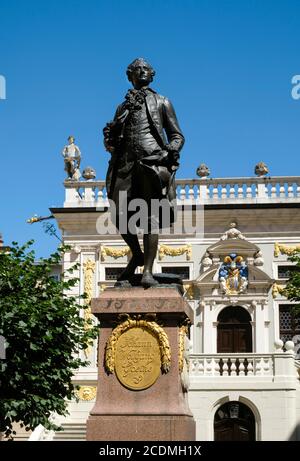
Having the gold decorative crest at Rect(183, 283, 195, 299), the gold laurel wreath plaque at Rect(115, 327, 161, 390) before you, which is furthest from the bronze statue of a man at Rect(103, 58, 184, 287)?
the gold decorative crest at Rect(183, 283, 195, 299)

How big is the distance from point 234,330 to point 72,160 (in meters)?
8.72

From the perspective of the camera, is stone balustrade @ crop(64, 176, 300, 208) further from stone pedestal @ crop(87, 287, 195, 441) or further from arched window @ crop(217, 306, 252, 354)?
stone pedestal @ crop(87, 287, 195, 441)

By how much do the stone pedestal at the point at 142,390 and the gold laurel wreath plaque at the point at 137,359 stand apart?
15 millimetres

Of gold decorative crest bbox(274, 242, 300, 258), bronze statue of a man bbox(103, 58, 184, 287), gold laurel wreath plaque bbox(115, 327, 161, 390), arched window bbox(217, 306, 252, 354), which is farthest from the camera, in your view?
gold decorative crest bbox(274, 242, 300, 258)

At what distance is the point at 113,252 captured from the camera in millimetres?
28719

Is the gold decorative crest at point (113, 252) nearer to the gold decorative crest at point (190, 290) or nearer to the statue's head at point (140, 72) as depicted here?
the gold decorative crest at point (190, 290)

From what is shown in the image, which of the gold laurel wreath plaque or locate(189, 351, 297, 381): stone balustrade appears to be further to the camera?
locate(189, 351, 297, 381): stone balustrade

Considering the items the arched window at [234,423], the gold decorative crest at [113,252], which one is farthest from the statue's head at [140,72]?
the gold decorative crest at [113,252]

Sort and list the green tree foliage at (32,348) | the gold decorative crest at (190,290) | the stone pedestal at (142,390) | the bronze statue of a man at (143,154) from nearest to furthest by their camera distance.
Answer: the stone pedestal at (142,390) → the bronze statue of a man at (143,154) → the green tree foliage at (32,348) → the gold decorative crest at (190,290)

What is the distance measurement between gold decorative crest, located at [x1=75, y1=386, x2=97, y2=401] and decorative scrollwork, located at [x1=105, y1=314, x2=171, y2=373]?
18.1m

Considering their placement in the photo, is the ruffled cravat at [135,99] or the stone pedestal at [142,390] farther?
the ruffled cravat at [135,99]

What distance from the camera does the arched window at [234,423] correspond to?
73.3ft

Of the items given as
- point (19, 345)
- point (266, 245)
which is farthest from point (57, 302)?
point (266, 245)

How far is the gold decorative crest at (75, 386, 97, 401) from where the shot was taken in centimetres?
2605
